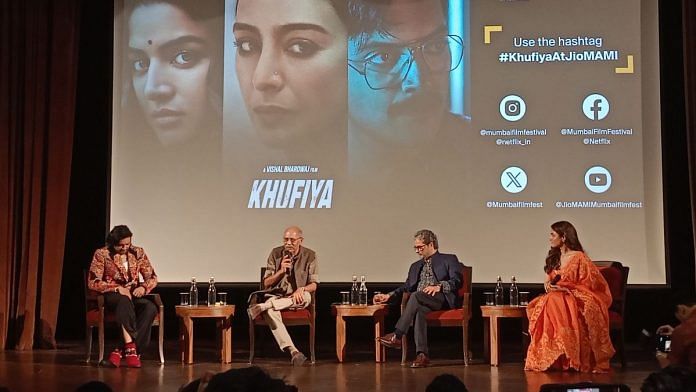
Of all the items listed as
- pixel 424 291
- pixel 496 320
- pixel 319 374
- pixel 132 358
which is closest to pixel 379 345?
pixel 424 291

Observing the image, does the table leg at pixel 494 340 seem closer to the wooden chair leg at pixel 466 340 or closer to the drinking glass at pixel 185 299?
the wooden chair leg at pixel 466 340

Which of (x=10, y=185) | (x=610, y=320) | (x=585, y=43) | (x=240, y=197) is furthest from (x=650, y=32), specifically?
(x=10, y=185)

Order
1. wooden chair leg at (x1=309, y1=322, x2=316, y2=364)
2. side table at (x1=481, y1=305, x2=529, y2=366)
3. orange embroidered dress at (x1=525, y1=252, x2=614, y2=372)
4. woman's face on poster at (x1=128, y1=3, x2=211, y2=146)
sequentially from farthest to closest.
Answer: woman's face on poster at (x1=128, y1=3, x2=211, y2=146)
wooden chair leg at (x1=309, y1=322, x2=316, y2=364)
side table at (x1=481, y1=305, x2=529, y2=366)
orange embroidered dress at (x1=525, y1=252, x2=614, y2=372)

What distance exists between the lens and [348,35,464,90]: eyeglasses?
7277 millimetres

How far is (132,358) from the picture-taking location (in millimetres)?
6074

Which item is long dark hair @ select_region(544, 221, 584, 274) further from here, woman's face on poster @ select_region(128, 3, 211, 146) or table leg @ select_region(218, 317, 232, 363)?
woman's face on poster @ select_region(128, 3, 211, 146)

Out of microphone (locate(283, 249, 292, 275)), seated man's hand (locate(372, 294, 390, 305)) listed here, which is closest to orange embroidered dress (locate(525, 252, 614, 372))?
seated man's hand (locate(372, 294, 390, 305))

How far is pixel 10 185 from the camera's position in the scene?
24.3ft

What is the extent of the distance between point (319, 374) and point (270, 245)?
1813 millimetres

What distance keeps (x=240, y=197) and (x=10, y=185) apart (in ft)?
6.10

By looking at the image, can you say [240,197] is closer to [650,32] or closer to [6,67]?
[6,67]

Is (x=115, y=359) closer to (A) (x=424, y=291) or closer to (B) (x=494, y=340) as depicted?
(A) (x=424, y=291)

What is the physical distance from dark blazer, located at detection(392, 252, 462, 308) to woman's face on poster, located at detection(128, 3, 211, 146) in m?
2.18

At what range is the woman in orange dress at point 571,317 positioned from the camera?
5.88 m
